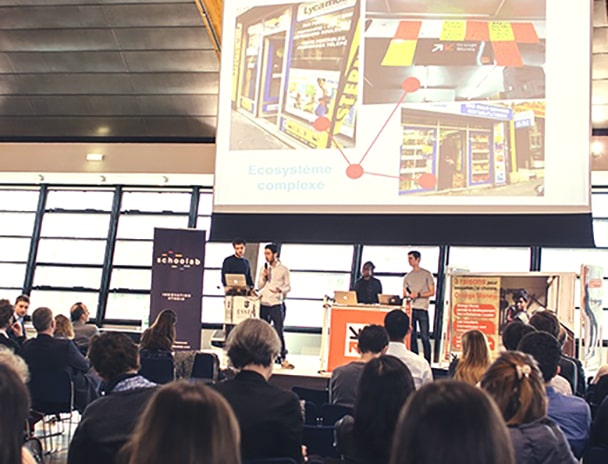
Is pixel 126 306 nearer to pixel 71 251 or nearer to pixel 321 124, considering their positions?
pixel 71 251

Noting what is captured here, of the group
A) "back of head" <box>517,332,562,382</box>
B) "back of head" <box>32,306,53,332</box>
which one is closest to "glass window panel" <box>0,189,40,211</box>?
"back of head" <box>32,306,53,332</box>

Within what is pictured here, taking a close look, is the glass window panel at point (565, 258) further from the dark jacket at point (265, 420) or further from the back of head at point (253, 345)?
the dark jacket at point (265, 420)

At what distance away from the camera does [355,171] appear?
20.1 feet

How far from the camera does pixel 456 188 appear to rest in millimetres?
5965

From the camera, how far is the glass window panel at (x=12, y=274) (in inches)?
443

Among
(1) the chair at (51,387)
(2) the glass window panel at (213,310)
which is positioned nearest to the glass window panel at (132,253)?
(2) the glass window panel at (213,310)

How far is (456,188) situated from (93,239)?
7.06 meters

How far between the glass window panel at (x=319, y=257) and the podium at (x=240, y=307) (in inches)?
114

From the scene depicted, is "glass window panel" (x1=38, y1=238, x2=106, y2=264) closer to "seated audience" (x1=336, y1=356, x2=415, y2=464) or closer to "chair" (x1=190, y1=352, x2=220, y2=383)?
"chair" (x1=190, y1=352, x2=220, y2=383)

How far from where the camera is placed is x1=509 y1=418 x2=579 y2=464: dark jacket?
6.59 feet

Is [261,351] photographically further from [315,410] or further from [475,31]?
[475,31]

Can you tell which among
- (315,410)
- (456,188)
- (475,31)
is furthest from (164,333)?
(475,31)

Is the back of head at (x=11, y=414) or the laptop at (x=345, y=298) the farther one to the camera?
the laptop at (x=345, y=298)

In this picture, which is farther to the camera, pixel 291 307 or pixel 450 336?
pixel 291 307
